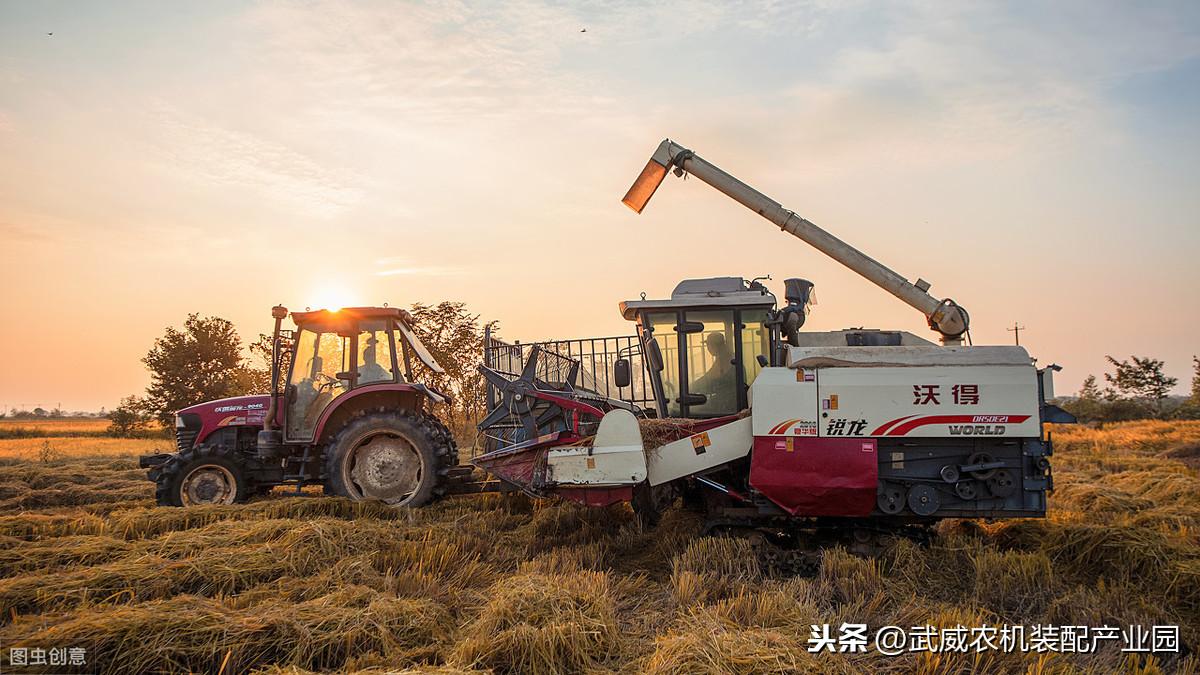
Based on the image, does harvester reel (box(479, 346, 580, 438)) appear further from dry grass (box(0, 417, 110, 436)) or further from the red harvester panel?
dry grass (box(0, 417, 110, 436))

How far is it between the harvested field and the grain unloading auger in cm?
49

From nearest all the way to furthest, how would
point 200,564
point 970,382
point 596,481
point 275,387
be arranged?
point 200,564 < point 970,382 < point 596,481 < point 275,387

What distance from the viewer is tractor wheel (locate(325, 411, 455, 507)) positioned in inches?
312

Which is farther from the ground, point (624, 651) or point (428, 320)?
point (428, 320)

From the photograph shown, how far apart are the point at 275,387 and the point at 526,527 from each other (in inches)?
136

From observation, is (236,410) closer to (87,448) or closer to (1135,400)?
(87,448)

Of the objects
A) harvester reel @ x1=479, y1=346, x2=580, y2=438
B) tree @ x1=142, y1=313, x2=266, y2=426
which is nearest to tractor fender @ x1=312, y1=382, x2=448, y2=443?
harvester reel @ x1=479, y1=346, x2=580, y2=438

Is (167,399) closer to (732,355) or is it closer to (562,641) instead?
(732,355)

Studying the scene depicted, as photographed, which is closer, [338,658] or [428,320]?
[338,658]

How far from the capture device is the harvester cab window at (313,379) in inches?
343

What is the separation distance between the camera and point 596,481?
22.2 feet

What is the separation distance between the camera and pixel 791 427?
20.9ft

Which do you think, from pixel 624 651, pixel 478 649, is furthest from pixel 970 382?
pixel 478 649

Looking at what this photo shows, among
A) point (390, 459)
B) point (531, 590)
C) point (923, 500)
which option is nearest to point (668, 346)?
point (923, 500)
